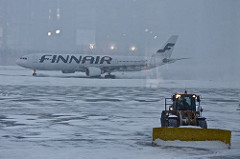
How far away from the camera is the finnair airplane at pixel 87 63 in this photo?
68062 mm

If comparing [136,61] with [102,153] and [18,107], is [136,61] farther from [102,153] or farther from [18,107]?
[102,153]

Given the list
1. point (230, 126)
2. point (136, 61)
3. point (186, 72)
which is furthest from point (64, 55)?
point (230, 126)

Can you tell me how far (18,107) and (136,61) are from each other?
4529 cm

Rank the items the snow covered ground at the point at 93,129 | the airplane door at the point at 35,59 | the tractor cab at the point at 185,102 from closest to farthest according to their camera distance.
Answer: the snow covered ground at the point at 93,129 → the tractor cab at the point at 185,102 → the airplane door at the point at 35,59

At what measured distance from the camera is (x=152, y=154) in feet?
50.8

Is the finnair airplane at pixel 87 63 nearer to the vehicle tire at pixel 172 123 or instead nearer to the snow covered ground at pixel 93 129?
the snow covered ground at pixel 93 129

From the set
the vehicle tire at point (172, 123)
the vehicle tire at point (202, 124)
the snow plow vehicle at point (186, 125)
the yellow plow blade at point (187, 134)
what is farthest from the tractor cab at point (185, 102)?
the yellow plow blade at point (187, 134)


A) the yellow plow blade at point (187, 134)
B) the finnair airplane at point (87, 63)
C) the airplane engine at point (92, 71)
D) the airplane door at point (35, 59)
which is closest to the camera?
the yellow plow blade at point (187, 134)

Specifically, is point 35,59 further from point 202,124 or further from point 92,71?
point 202,124

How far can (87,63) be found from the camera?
2776 inches

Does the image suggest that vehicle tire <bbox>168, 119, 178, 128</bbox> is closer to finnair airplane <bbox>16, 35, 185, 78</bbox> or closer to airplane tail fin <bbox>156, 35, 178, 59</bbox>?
finnair airplane <bbox>16, 35, 185, 78</bbox>

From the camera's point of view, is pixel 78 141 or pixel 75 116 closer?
pixel 78 141

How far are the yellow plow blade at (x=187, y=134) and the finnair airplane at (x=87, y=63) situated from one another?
52285mm

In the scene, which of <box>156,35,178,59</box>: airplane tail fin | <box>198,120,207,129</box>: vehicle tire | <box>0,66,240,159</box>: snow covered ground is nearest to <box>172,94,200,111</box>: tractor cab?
<box>198,120,207,129</box>: vehicle tire
